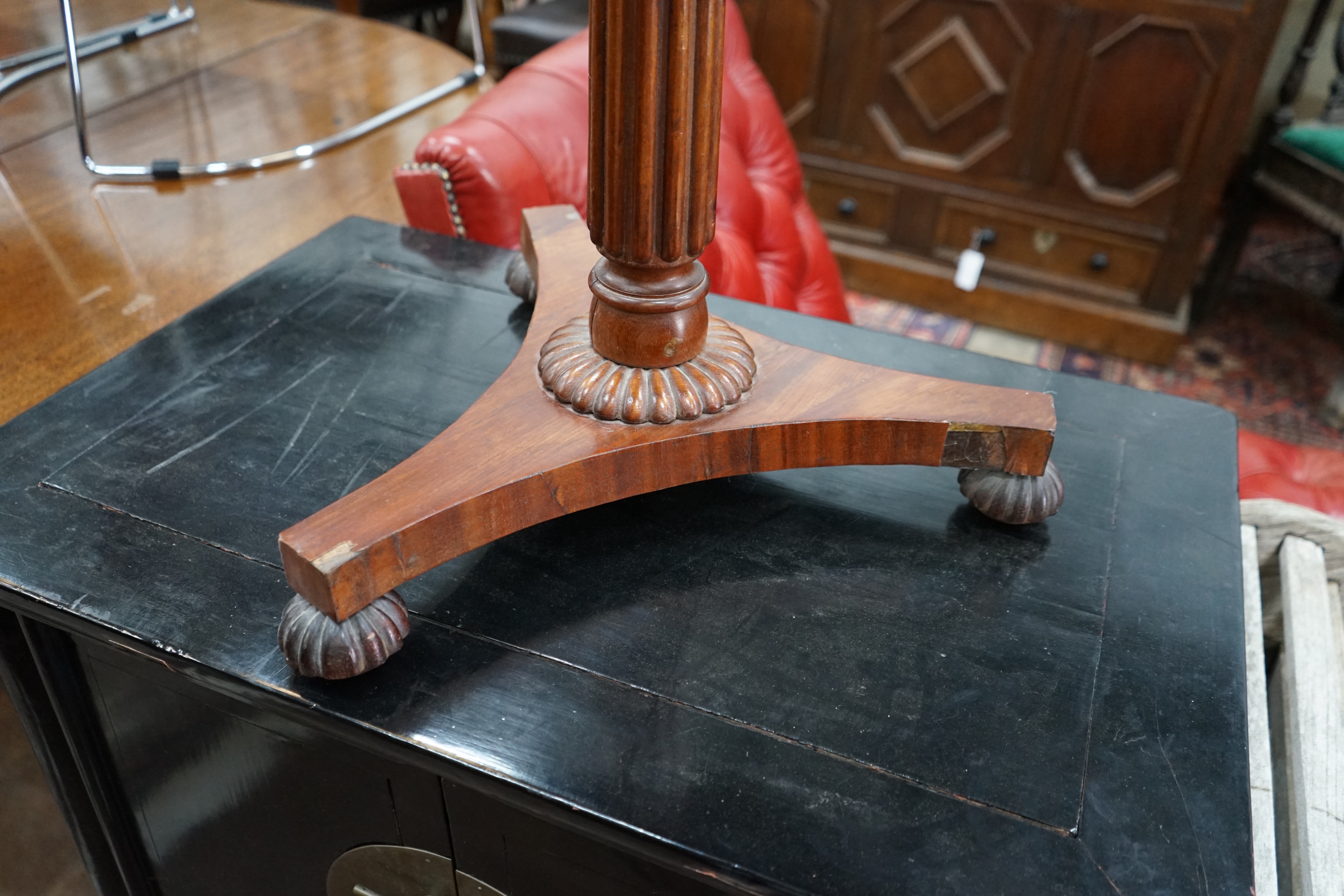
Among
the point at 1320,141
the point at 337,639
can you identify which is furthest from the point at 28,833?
the point at 1320,141

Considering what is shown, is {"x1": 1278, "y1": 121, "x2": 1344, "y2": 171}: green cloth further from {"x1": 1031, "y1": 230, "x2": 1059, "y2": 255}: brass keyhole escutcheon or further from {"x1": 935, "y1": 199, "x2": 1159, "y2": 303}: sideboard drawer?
{"x1": 1031, "y1": 230, "x2": 1059, "y2": 255}: brass keyhole escutcheon

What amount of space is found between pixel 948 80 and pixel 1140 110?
40 centimetres

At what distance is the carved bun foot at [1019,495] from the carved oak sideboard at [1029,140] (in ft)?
5.51

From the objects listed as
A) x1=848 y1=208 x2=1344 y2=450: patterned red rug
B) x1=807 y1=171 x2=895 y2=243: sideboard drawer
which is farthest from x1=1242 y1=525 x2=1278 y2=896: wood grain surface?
x1=807 y1=171 x2=895 y2=243: sideboard drawer

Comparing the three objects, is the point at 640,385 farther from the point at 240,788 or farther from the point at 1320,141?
the point at 1320,141

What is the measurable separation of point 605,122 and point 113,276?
844 mm

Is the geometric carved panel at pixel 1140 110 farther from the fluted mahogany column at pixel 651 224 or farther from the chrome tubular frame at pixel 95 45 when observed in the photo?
the chrome tubular frame at pixel 95 45

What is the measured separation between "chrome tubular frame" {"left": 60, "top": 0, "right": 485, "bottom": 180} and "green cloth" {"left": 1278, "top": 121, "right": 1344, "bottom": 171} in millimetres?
1697

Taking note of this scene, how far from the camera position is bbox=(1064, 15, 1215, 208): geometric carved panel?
1.91 m

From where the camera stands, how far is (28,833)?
105 centimetres

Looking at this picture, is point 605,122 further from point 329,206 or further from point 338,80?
point 338,80

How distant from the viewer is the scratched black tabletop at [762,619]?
461 mm

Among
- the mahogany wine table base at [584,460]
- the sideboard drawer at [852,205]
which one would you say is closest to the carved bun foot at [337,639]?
the mahogany wine table base at [584,460]

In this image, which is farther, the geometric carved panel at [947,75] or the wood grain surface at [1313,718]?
the geometric carved panel at [947,75]
